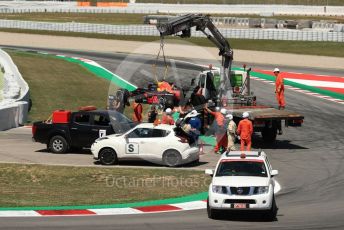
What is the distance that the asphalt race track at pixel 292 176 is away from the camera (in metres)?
16.7

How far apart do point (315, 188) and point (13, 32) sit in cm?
5649

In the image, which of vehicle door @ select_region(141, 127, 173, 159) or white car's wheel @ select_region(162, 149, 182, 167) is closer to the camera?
vehicle door @ select_region(141, 127, 173, 159)

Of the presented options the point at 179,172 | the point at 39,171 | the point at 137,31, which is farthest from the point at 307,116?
the point at 137,31

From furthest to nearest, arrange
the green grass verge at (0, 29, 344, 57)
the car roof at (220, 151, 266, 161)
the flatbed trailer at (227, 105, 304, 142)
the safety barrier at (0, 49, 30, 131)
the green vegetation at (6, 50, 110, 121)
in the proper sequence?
the green grass verge at (0, 29, 344, 57), the green vegetation at (6, 50, 110, 121), the safety barrier at (0, 49, 30, 131), the flatbed trailer at (227, 105, 304, 142), the car roof at (220, 151, 266, 161)

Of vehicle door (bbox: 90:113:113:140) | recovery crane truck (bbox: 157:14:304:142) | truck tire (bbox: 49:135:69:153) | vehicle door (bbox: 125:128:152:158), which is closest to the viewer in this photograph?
vehicle door (bbox: 125:128:152:158)

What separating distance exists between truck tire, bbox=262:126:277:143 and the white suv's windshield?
435 inches

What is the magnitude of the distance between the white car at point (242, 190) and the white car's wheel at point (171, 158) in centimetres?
600

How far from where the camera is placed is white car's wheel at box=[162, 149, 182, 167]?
24078mm

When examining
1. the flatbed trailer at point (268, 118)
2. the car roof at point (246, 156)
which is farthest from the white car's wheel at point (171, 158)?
the car roof at point (246, 156)

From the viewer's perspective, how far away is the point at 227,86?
1247 inches

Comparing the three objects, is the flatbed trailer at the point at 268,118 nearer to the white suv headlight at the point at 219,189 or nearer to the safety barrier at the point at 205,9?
the white suv headlight at the point at 219,189

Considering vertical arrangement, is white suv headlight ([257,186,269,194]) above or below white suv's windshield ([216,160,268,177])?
below

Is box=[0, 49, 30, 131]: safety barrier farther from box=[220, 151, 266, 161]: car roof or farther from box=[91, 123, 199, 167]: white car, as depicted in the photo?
box=[220, 151, 266, 161]: car roof

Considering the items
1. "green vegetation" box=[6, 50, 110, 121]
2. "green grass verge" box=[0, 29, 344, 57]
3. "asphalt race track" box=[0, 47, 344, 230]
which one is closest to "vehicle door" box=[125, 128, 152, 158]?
"asphalt race track" box=[0, 47, 344, 230]
